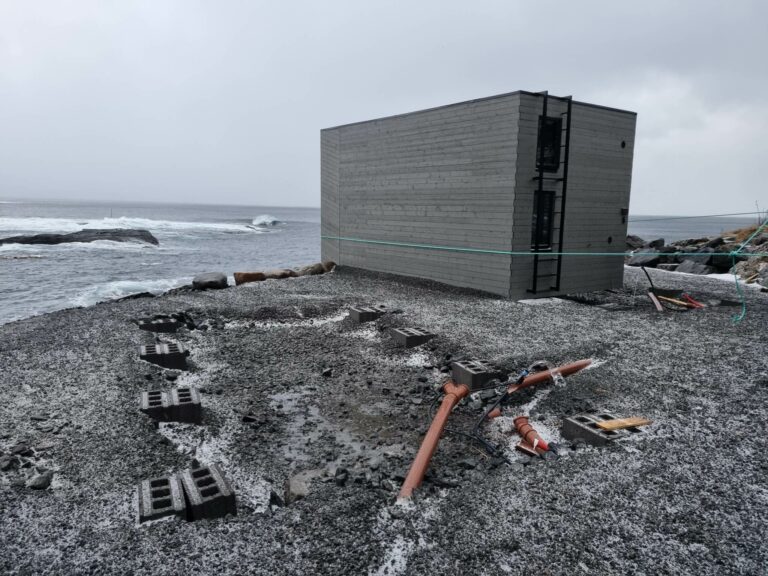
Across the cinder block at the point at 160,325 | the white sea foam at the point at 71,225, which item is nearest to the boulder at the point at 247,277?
the cinder block at the point at 160,325

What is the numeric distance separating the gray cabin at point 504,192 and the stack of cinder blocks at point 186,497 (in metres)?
8.87

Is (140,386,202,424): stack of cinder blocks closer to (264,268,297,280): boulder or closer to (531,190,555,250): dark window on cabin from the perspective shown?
(531,190,555,250): dark window on cabin

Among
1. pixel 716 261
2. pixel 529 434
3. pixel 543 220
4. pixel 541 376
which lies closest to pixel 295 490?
pixel 529 434

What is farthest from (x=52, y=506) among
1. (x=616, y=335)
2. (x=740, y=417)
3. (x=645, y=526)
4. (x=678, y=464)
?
(x=616, y=335)

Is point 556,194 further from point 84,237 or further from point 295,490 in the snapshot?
point 84,237

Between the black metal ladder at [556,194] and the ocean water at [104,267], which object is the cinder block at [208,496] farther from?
the ocean water at [104,267]

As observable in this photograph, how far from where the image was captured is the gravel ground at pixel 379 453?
313 centimetres

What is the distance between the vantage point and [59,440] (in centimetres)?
476

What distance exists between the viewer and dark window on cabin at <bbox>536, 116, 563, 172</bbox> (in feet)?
37.3

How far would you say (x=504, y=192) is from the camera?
37.0ft

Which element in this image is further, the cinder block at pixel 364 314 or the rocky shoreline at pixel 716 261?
the rocky shoreline at pixel 716 261

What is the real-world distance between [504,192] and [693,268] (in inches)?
450

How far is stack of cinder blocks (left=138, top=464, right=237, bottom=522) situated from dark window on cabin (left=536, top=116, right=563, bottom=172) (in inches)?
393

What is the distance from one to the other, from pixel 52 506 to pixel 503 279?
9.70 m
